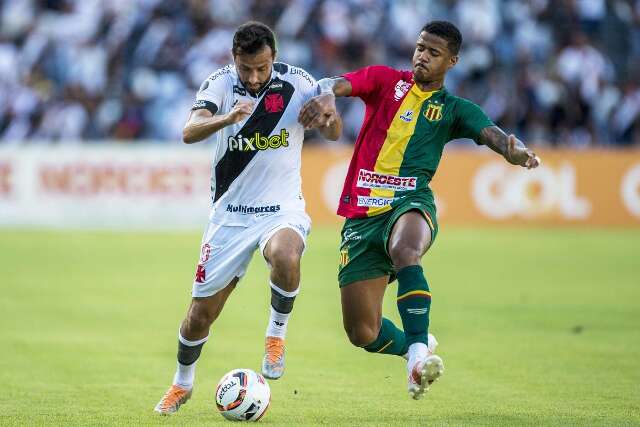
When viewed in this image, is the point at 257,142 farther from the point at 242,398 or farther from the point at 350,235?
the point at 242,398

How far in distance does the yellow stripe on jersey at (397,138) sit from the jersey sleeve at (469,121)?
0.92ft

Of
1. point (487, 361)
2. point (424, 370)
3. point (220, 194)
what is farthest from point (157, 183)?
point (424, 370)

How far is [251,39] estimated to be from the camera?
7.95m

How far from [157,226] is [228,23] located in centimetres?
524

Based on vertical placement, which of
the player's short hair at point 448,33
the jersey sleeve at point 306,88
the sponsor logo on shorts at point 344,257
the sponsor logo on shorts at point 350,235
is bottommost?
the sponsor logo on shorts at point 344,257

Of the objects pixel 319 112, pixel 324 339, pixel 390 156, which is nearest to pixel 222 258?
pixel 319 112

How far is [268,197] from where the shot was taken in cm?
843

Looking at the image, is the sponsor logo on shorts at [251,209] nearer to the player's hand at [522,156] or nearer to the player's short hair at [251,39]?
the player's short hair at [251,39]

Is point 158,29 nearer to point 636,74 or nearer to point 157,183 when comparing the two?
point 157,183

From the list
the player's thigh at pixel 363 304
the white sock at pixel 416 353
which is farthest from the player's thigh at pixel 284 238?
the white sock at pixel 416 353

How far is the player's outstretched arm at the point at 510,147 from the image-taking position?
8.11m

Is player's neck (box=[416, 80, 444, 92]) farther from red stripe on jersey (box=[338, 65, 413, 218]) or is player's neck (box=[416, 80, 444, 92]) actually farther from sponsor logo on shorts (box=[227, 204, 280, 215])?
sponsor logo on shorts (box=[227, 204, 280, 215])

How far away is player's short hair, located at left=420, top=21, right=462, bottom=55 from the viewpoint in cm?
861

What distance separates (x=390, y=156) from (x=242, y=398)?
2109 millimetres
